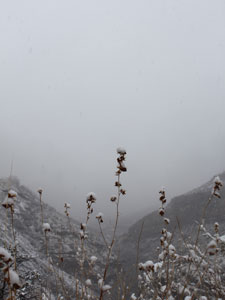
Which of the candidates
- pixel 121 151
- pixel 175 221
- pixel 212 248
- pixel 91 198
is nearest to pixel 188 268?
pixel 91 198

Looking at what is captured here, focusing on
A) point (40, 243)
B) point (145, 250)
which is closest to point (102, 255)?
point (145, 250)

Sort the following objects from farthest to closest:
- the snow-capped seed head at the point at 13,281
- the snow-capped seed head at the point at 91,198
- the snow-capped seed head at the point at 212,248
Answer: the snow-capped seed head at the point at 91,198 → the snow-capped seed head at the point at 212,248 → the snow-capped seed head at the point at 13,281

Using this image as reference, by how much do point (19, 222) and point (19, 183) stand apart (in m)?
16.1

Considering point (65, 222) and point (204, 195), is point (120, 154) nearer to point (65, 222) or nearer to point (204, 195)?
point (65, 222)

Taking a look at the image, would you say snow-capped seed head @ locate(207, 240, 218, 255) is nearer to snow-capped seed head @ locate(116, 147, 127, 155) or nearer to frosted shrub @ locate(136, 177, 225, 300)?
frosted shrub @ locate(136, 177, 225, 300)

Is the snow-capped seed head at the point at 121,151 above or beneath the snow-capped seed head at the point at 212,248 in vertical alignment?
above

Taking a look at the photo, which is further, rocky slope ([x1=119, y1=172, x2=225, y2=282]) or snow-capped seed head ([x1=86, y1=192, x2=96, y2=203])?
rocky slope ([x1=119, y1=172, x2=225, y2=282])

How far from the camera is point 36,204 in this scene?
39969 millimetres

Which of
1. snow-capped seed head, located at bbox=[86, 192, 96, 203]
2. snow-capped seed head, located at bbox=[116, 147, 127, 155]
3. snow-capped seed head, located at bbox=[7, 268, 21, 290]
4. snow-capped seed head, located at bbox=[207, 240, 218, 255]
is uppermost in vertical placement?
snow-capped seed head, located at bbox=[116, 147, 127, 155]

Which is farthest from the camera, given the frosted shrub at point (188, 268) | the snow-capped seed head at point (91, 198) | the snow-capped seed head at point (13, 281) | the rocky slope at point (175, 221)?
the rocky slope at point (175, 221)

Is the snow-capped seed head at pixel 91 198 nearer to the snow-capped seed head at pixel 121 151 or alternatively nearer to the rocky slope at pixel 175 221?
the snow-capped seed head at pixel 121 151

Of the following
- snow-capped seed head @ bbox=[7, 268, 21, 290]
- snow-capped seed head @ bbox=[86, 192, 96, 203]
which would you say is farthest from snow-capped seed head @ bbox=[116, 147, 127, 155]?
snow-capped seed head @ bbox=[7, 268, 21, 290]

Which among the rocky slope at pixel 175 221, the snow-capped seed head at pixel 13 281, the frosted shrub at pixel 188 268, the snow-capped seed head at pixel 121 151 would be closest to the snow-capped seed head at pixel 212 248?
the frosted shrub at pixel 188 268

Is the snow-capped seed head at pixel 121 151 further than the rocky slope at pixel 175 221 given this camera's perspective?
No
